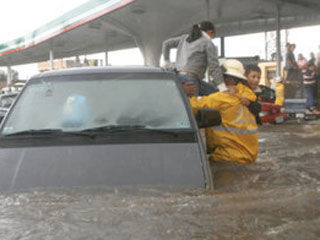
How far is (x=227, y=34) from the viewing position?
41.6m

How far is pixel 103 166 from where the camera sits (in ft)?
11.9

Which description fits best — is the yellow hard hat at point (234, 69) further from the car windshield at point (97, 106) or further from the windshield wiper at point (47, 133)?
the windshield wiper at point (47, 133)

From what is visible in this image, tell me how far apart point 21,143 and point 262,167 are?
2988 millimetres

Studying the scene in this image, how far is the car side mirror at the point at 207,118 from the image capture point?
4422 mm

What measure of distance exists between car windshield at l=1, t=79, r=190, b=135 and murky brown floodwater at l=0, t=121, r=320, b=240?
0.73 metres

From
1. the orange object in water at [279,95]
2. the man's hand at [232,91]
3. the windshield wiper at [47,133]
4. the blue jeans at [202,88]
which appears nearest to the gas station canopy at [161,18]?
the orange object in water at [279,95]

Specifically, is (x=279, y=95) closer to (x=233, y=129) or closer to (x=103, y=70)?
(x=233, y=129)

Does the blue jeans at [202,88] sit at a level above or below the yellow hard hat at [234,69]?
below

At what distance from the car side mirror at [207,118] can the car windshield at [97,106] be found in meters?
0.26

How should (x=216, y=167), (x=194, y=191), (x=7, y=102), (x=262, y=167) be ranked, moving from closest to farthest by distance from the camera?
(x=194, y=191)
(x=216, y=167)
(x=262, y=167)
(x=7, y=102)

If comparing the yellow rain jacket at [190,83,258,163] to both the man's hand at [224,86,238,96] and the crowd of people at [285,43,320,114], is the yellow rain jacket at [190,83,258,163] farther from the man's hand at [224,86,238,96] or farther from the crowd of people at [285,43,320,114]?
the crowd of people at [285,43,320,114]

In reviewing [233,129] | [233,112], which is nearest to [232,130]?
[233,129]

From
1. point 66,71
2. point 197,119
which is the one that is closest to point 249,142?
point 197,119

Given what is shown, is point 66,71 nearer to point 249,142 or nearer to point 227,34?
point 249,142
